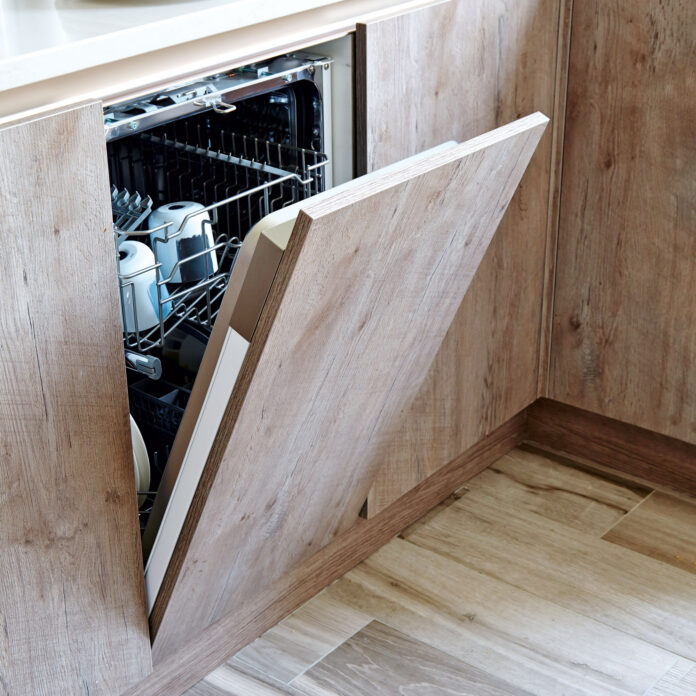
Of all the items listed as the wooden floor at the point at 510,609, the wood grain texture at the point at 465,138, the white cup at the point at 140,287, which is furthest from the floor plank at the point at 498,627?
the white cup at the point at 140,287

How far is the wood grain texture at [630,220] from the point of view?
1.56 metres

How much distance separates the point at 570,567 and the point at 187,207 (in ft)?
2.86

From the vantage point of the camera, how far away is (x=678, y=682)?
4.80 ft

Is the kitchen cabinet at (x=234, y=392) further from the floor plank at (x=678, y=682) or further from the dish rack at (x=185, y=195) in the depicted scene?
the floor plank at (x=678, y=682)

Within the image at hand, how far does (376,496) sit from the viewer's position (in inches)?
63.1

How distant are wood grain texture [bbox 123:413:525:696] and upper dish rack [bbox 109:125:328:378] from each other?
0.42 m

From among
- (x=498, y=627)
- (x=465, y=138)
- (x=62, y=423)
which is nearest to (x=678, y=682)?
(x=498, y=627)

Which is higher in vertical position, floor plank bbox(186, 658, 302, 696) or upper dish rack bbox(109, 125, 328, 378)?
upper dish rack bbox(109, 125, 328, 378)

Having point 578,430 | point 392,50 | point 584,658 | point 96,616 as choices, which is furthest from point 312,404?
point 578,430

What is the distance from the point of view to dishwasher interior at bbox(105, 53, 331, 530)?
1.29 metres

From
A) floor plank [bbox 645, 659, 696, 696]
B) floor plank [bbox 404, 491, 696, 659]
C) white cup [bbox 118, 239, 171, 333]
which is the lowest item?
floor plank [bbox 404, 491, 696, 659]

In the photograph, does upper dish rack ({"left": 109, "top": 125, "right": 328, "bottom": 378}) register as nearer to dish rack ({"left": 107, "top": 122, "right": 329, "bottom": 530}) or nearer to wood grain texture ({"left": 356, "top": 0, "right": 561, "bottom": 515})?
dish rack ({"left": 107, "top": 122, "right": 329, "bottom": 530})

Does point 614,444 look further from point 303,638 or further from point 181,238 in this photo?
point 181,238

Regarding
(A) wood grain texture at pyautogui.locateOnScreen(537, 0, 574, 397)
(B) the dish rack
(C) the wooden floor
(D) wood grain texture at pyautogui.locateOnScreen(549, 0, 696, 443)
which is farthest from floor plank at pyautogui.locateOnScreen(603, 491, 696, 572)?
(B) the dish rack
